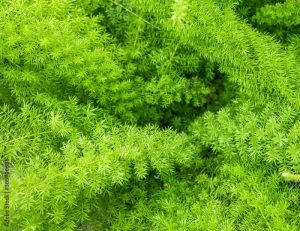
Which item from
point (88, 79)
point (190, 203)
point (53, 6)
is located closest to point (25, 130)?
point (88, 79)

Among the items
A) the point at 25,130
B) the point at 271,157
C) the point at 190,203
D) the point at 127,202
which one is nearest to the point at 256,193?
the point at 271,157

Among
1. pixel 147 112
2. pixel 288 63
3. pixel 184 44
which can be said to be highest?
pixel 288 63

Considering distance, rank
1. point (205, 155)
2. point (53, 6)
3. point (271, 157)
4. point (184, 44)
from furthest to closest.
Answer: point (205, 155) < point (184, 44) < point (53, 6) < point (271, 157)

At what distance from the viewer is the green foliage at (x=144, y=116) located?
9.50ft

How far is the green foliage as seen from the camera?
289cm

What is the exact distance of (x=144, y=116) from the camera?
12.2 feet

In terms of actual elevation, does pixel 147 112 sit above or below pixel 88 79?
below

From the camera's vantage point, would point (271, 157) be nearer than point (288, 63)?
Yes

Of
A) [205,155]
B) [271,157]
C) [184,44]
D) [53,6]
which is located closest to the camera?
[271,157]

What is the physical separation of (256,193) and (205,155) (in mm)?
802

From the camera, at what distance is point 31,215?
2.91m

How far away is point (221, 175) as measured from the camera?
3.25 metres

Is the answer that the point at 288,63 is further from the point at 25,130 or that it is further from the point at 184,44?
the point at 25,130

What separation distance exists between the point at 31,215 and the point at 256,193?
1.51 metres
